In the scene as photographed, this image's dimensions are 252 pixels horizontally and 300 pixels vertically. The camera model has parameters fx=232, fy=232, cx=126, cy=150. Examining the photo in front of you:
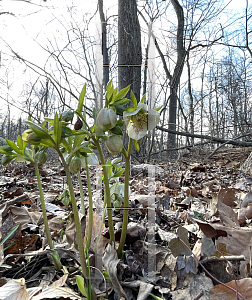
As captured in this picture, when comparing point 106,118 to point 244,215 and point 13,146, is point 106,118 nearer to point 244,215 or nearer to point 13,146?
point 13,146

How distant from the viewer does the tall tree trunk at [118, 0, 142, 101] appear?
0.82 metres

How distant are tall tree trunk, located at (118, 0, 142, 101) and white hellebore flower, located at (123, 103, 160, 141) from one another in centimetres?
16

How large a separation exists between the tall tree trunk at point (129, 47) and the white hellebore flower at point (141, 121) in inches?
6.3

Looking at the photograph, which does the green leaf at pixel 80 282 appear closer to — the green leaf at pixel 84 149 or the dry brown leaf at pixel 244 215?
the green leaf at pixel 84 149

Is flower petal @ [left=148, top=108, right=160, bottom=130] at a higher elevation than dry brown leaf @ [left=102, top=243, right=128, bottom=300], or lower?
higher

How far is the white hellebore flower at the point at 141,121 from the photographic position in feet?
2.14

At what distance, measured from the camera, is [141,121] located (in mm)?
672

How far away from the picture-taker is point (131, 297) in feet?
2.09

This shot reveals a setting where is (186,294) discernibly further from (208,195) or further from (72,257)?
(208,195)

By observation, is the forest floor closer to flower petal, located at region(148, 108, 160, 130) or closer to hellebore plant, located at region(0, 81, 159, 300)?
→ hellebore plant, located at region(0, 81, 159, 300)

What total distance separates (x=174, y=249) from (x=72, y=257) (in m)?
0.34

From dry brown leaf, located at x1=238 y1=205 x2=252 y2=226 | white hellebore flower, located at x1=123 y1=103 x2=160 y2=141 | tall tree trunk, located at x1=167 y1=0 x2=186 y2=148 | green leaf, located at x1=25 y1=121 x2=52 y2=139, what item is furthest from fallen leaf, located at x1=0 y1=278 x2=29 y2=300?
tall tree trunk, located at x1=167 y1=0 x2=186 y2=148

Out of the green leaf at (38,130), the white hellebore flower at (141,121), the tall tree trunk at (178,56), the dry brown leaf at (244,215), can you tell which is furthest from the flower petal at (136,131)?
the tall tree trunk at (178,56)

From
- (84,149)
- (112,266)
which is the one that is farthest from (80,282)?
(84,149)
